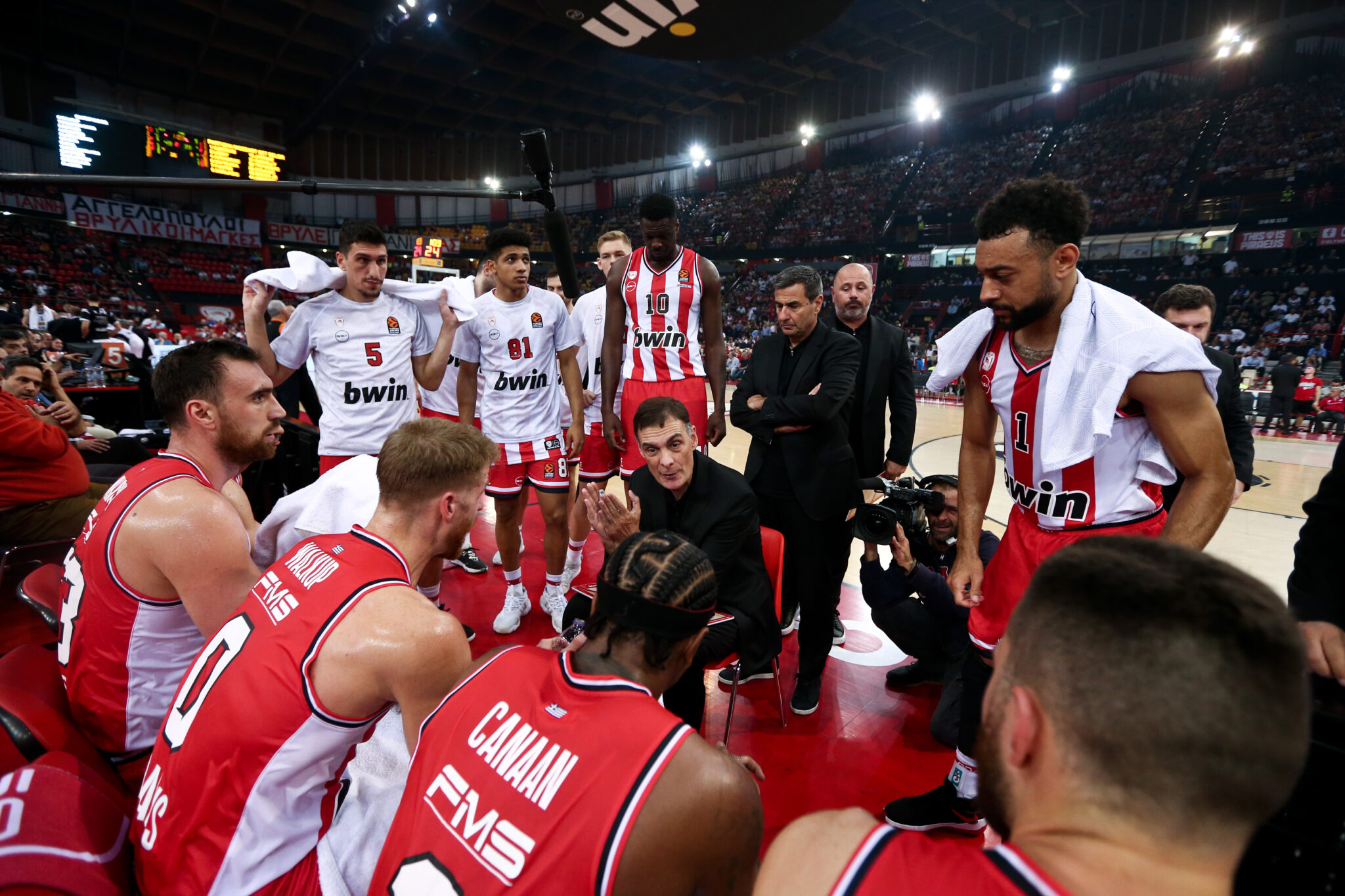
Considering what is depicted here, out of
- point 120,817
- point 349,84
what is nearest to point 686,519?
point 120,817

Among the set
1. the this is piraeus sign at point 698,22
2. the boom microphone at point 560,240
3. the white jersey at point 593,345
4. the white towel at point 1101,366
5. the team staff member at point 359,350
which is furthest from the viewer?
the this is piraeus sign at point 698,22

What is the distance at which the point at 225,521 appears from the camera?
71.6 inches

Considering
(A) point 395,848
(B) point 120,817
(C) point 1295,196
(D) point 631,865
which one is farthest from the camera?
(C) point 1295,196

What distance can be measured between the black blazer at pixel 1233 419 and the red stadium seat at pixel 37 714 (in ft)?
13.1

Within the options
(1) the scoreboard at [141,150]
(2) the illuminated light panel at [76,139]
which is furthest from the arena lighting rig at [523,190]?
(2) the illuminated light panel at [76,139]

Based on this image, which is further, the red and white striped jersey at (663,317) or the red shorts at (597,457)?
the red shorts at (597,457)

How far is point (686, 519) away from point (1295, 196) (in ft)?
79.8

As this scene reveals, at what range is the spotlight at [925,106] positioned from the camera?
2175cm

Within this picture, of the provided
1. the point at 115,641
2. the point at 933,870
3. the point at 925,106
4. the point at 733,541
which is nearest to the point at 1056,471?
the point at 733,541

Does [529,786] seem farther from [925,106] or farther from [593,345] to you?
[925,106]

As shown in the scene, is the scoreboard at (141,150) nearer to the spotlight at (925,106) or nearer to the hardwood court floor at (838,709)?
the hardwood court floor at (838,709)

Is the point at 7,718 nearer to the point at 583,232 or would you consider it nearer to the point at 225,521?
the point at 225,521

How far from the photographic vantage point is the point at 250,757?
1.32 meters

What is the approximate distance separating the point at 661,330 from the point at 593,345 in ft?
3.81
